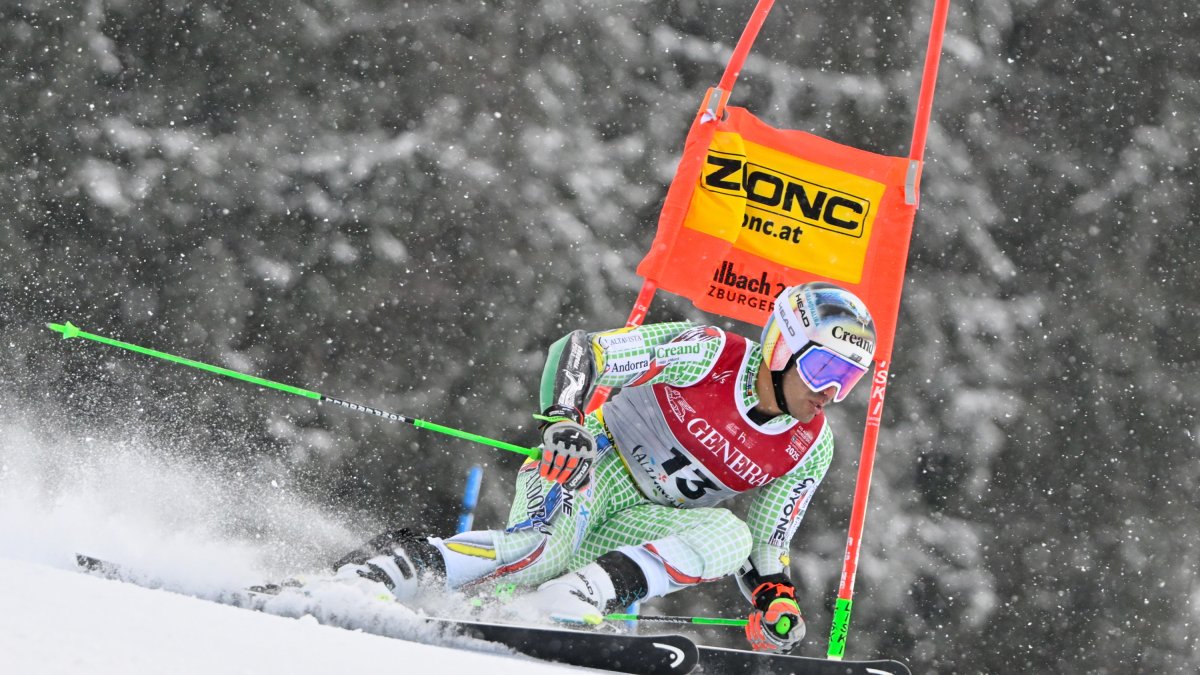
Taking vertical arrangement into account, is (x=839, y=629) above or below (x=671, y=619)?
above

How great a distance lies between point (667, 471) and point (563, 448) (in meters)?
0.74

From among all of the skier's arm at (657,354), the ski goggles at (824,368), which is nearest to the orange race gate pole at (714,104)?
the skier's arm at (657,354)

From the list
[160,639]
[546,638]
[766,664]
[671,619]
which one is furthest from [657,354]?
[160,639]

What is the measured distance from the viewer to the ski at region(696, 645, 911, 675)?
11.3 feet

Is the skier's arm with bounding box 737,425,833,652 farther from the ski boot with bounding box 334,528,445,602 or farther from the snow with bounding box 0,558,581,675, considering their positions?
the snow with bounding box 0,558,581,675

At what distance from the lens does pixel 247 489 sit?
30.3 feet

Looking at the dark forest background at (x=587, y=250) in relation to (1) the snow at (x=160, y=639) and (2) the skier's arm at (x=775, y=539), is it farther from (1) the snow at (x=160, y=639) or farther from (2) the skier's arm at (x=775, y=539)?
(1) the snow at (x=160, y=639)

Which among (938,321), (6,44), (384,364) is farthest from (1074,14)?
(6,44)

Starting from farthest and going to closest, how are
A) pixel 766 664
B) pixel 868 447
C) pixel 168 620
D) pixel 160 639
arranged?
pixel 868 447, pixel 766 664, pixel 168 620, pixel 160 639

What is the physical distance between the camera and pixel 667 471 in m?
4.21

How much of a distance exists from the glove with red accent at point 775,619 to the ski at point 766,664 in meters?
0.61

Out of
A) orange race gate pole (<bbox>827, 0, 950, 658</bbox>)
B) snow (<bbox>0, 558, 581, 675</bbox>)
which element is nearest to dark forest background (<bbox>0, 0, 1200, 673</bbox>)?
orange race gate pole (<bbox>827, 0, 950, 658</bbox>)

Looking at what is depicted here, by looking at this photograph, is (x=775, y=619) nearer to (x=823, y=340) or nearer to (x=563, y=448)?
(x=823, y=340)

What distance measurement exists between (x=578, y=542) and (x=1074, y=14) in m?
8.23
